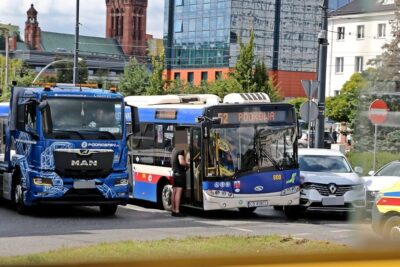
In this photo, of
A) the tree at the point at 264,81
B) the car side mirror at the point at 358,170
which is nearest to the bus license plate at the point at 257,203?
the tree at the point at 264,81

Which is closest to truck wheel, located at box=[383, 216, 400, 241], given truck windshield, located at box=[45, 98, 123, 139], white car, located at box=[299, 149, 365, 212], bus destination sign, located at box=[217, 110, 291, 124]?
white car, located at box=[299, 149, 365, 212]

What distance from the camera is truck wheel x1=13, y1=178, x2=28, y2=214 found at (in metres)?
15.5

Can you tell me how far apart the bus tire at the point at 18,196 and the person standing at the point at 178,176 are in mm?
2685

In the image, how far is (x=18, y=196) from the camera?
1593 centimetres

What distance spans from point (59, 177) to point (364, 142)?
12.3 metres

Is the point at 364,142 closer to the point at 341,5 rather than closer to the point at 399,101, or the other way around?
the point at 399,101

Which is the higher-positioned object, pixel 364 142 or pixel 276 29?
pixel 276 29

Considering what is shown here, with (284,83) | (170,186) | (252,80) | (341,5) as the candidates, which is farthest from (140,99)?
(341,5)

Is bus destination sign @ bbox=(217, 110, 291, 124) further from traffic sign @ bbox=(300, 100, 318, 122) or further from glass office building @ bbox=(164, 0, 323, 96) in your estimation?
glass office building @ bbox=(164, 0, 323, 96)

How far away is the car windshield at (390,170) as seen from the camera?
3.64 metres

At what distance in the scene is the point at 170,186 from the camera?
1689cm

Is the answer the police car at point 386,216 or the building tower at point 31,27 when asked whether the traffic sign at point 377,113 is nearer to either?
the police car at point 386,216

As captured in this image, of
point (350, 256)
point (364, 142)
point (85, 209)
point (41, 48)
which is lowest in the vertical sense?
point (85, 209)

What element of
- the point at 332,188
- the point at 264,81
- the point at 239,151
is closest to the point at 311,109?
the point at 264,81
